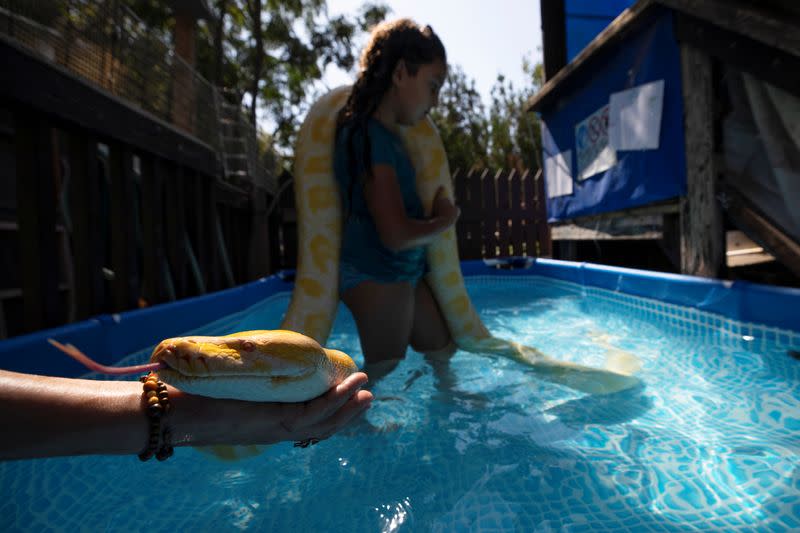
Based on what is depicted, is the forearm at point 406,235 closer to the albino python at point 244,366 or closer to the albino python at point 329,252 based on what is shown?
the albino python at point 329,252

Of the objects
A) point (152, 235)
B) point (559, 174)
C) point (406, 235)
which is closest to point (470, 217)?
point (559, 174)

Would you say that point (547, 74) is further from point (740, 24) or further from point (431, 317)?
point (431, 317)

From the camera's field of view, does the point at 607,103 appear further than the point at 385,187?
Yes

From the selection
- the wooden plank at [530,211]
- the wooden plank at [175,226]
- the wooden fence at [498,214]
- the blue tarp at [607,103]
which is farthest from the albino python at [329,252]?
the wooden plank at [530,211]

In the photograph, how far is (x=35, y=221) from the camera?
2213 millimetres

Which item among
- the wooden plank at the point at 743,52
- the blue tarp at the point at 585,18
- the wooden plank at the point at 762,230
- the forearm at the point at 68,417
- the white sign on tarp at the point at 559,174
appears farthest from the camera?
the white sign on tarp at the point at 559,174

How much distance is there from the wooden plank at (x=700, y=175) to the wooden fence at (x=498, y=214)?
5284 mm

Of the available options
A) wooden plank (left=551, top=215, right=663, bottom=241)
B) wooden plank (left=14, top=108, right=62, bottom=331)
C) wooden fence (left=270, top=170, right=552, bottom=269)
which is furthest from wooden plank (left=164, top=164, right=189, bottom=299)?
wooden fence (left=270, top=170, right=552, bottom=269)

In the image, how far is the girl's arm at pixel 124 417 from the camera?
0.71 metres

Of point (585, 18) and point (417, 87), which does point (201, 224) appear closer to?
point (417, 87)

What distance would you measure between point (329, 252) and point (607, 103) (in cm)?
442

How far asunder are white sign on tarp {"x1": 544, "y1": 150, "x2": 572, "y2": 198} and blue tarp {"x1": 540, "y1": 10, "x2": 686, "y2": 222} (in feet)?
0.25

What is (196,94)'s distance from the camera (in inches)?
211

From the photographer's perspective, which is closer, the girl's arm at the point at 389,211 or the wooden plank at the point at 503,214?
the girl's arm at the point at 389,211
